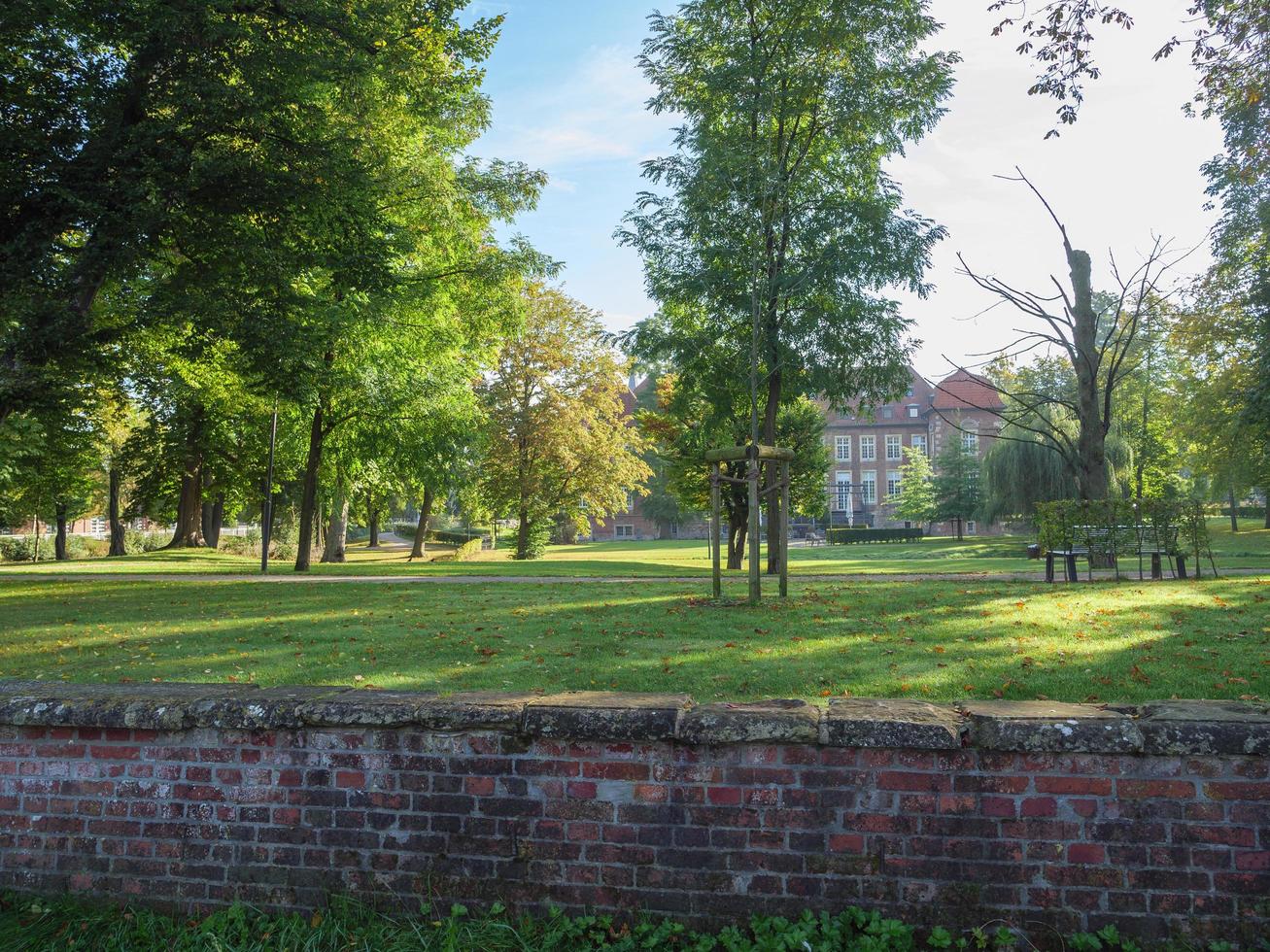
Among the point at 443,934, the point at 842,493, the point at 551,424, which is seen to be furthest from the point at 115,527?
the point at 842,493

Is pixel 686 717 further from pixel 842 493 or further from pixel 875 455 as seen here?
pixel 875 455

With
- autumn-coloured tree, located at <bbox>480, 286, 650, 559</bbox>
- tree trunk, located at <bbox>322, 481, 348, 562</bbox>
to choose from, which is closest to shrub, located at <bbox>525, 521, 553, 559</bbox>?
autumn-coloured tree, located at <bbox>480, 286, 650, 559</bbox>

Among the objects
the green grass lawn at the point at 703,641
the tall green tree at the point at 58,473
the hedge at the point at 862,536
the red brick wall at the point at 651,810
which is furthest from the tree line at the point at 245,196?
the hedge at the point at 862,536

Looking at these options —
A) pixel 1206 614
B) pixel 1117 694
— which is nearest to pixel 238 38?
pixel 1117 694

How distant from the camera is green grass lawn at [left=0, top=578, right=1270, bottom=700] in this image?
5.90 meters

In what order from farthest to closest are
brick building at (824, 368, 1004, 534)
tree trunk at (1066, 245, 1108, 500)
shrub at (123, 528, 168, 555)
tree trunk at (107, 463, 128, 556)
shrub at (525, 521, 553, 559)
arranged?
brick building at (824, 368, 1004, 534)
shrub at (123, 528, 168, 555)
tree trunk at (107, 463, 128, 556)
shrub at (525, 521, 553, 559)
tree trunk at (1066, 245, 1108, 500)

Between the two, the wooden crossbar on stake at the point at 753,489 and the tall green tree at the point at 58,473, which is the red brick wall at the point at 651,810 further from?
the tall green tree at the point at 58,473

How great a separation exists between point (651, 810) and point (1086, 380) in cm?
1817

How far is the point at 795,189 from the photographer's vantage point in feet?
49.6

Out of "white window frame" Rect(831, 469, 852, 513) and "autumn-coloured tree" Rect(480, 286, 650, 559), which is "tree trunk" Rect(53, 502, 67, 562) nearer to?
"autumn-coloured tree" Rect(480, 286, 650, 559)

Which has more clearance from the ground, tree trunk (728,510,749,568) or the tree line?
the tree line

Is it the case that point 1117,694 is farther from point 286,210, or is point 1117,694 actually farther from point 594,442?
point 594,442

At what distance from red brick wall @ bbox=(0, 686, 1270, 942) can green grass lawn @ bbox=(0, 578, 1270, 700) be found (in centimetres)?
220

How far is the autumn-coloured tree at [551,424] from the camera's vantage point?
34.2m
